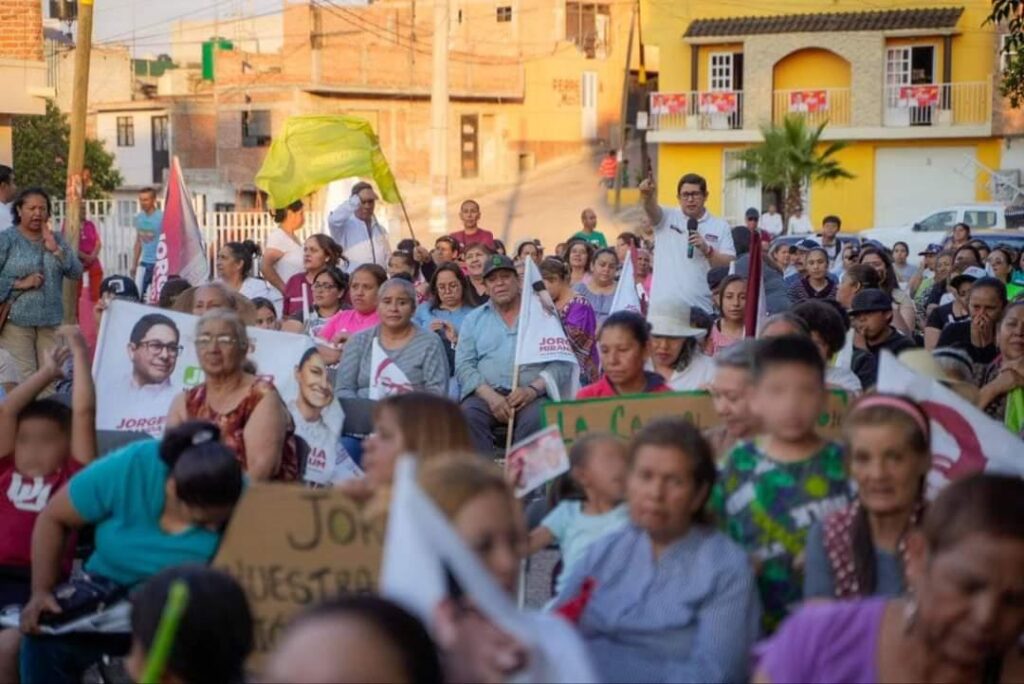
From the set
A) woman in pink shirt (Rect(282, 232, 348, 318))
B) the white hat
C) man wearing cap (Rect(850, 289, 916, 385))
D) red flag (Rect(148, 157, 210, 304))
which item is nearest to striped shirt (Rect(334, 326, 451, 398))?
the white hat

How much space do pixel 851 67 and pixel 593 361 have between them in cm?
4060

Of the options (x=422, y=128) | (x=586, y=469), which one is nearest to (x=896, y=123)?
(x=422, y=128)

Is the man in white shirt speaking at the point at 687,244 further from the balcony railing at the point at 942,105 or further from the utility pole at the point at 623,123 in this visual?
the utility pole at the point at 623,123

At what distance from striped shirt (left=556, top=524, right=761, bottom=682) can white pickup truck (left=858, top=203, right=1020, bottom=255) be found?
3284 centimetres

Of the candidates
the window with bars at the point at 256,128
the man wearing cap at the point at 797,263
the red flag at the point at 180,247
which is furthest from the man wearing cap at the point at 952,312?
the window with bars at the point at 256,128

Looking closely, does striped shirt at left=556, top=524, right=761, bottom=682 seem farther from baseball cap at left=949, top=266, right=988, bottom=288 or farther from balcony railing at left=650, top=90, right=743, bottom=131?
balcony railing at left=650, top=90, right=743, bottom=131

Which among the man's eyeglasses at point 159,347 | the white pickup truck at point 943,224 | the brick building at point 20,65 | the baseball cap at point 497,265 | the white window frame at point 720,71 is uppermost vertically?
the white window frame at point 720,71

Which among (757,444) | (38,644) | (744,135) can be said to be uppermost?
(744,135)

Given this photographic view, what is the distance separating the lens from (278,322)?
438 inches

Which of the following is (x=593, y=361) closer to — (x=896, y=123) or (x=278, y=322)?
(x=278, y=322)

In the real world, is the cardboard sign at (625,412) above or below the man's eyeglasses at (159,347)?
below

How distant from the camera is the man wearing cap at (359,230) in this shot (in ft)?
51.1

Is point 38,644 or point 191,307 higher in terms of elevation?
point 191,307

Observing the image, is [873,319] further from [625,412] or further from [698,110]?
[698,110]
